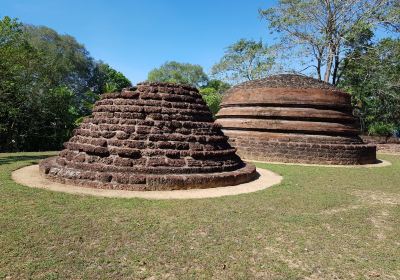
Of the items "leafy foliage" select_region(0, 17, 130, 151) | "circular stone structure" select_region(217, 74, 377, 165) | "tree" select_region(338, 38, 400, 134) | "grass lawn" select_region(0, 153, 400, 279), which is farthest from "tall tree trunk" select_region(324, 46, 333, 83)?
"grass lawn" select_region(0, 153, 400, 279)

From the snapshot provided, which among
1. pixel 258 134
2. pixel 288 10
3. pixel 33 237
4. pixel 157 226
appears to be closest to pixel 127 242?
pixel 157 226

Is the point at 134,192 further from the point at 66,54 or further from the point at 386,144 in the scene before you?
the point at 66,54

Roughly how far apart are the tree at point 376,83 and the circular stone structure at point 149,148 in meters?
19.2

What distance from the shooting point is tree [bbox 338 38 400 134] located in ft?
81.4

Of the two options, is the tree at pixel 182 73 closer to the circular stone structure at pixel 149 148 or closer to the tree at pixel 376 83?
the tree at pixel 376 83

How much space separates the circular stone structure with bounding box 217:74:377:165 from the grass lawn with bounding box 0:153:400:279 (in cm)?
678

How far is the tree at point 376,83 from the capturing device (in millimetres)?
24797

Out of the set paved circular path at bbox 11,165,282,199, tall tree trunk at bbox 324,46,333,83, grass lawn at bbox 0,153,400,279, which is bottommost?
grass lawn at bbox 0,153,400,279

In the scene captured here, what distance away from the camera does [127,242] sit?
438 cm

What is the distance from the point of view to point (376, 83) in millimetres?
25484

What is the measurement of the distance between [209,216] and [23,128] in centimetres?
Result: 1754

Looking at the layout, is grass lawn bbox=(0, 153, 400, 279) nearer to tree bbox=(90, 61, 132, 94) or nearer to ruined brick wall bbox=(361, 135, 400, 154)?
ruined brick wall bbox=(361, 135, 400, 154)

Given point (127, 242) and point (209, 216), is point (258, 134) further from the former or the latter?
point (127, 242)

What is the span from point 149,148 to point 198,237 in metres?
3.77
